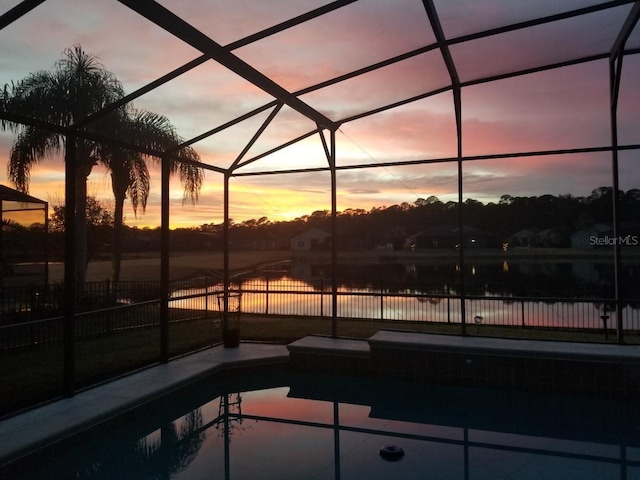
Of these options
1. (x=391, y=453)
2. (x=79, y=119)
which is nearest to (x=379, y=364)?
(x=391, y=453)

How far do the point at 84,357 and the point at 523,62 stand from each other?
686cm

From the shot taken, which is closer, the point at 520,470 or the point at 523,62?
the point at 520,470

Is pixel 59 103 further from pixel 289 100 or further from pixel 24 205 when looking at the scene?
pixel 289 100

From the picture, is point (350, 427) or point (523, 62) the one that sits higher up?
point (523, 62)

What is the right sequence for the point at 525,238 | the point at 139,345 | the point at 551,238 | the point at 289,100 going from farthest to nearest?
the point at 525,238, the point at 551,238, the point at 139,345, the point at 289,100

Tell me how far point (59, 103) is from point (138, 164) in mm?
2765

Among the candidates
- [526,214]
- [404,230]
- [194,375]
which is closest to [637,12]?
[194,375]

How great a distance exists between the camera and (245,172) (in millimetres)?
7516

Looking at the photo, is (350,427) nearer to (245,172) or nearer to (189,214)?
(245,172)

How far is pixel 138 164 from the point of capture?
13.3 meters

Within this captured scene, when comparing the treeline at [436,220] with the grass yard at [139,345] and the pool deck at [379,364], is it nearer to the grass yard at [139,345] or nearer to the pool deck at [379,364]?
the grass yard at [139,345]

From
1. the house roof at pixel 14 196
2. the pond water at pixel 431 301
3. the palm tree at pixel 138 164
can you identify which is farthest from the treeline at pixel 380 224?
the pond water at pixel 431 301

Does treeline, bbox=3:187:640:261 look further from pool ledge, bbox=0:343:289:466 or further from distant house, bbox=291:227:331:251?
pool ledge, bbox=0:343:289:466

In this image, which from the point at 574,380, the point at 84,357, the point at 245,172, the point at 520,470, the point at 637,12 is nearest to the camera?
the point at 520,470
